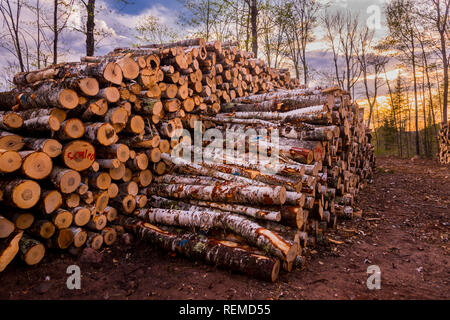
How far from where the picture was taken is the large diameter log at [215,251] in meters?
3.07

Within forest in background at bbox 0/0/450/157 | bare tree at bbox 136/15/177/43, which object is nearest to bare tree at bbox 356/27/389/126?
forest in background at bbox 0/0/450/157

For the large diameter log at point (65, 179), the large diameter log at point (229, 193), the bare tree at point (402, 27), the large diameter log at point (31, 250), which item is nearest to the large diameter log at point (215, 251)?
the large diameter log at point (229, 193)

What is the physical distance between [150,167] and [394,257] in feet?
14.9

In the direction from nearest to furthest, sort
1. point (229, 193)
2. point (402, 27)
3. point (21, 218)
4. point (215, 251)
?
point (215, 251) < point (21, 218) < point (229, 193) < point (402, 27)

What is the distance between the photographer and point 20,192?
10.7 ft

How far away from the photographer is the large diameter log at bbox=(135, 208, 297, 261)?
3188 millimetres

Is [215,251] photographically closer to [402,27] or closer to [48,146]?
[48,146]

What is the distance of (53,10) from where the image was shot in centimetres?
1184

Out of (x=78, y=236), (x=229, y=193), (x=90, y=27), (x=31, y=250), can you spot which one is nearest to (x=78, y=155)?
(x=78, y=236)

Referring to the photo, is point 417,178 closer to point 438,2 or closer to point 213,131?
point 213,131

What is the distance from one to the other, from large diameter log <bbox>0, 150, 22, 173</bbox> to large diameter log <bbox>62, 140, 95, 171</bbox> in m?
0.54

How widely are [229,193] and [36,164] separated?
2777 mm

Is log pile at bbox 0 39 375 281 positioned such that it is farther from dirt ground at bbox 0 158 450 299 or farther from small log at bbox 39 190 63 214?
dirt ground at bbox 0 158 450 299

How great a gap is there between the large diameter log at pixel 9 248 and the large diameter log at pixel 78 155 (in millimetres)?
1108
